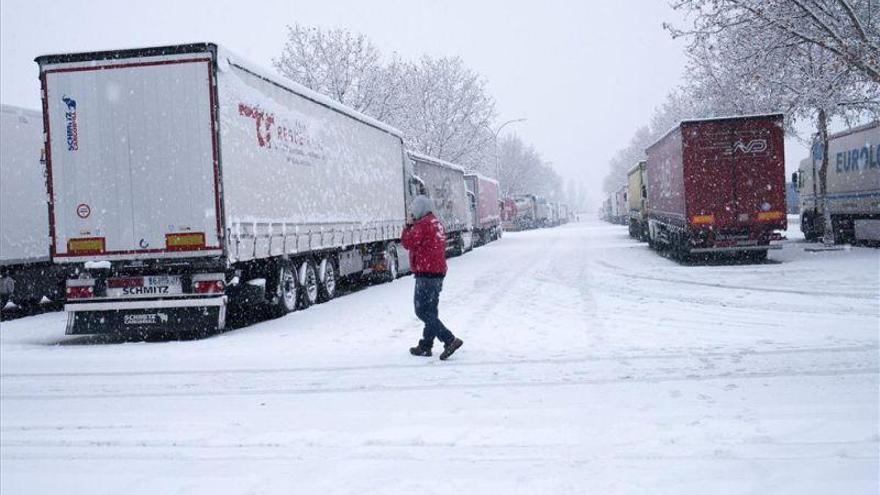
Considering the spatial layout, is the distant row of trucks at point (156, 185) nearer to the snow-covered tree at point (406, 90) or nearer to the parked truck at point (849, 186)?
the parked truck at point (849, 186)

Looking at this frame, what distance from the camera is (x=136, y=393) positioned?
7.00 m

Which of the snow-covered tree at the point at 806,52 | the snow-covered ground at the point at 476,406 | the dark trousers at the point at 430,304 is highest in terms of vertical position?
the snow-covered tree at the point at 806,52

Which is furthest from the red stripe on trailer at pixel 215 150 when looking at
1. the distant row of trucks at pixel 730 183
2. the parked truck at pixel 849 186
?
the parked truck at pixel 849 186

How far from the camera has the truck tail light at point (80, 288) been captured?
1056 centimetres

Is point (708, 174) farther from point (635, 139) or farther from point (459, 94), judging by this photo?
point (635, 139)

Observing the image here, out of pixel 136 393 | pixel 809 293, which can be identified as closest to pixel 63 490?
pixel 136 393

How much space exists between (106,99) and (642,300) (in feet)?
29.1

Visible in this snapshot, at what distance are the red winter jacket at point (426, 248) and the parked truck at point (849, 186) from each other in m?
18.5

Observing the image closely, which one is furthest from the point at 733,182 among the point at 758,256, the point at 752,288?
the point at 752,288

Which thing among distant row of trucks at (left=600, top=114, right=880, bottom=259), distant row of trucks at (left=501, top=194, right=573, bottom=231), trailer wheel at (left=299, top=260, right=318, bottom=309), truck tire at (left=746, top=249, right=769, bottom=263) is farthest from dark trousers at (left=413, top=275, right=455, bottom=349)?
distant row of trucks at (left=501, top=194, right=573, bottom=231)

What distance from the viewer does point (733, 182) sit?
62.8 feet

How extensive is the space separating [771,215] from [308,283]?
1215 centimetres

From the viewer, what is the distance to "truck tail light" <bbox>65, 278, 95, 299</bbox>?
10.6m

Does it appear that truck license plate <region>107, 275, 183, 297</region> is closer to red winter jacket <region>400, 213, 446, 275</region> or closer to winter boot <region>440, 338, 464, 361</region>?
red winter jacket <region>400, 213, 446, 275</region>
